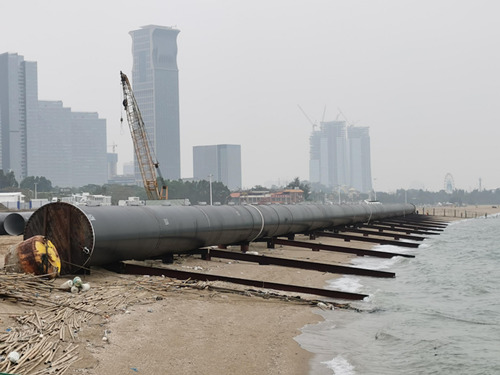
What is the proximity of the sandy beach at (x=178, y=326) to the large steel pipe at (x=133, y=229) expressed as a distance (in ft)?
2.66

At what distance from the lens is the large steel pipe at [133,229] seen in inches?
642

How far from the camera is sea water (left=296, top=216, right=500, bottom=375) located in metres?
11.2

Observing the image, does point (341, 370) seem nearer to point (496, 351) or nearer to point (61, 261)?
point (496, 351)

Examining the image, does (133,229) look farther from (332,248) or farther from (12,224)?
(12,224)

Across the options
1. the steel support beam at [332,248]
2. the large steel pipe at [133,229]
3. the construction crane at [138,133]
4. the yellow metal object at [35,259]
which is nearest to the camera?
the yellow metal object at [35,259]

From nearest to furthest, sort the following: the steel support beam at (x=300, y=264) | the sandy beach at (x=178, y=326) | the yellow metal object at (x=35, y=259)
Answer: the sandy beach at (x=178, y=326) → the yellow metal object at (x=35, y=259) → the steel support beam at (x=300, y=264)

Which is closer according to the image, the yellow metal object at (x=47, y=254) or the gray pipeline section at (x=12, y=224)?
the yellow metal object at (x=47, y=254)

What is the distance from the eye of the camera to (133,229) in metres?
17.7

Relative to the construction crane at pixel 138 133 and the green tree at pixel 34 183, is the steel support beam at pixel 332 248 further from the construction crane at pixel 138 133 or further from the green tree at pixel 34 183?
the green tree at pixel 34 183

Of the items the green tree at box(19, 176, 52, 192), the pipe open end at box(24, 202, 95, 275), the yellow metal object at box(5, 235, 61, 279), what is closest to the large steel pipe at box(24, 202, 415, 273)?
the pipe open end at box(24, 202, 95, 275)

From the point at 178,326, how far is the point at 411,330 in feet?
18.5

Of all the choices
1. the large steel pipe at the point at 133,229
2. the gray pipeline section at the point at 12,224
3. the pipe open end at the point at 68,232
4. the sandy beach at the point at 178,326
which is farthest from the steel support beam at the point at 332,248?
the pipe open end at the point at 68,232

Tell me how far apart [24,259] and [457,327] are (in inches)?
422

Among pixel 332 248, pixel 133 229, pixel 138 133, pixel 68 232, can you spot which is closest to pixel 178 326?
pixel 68 232
